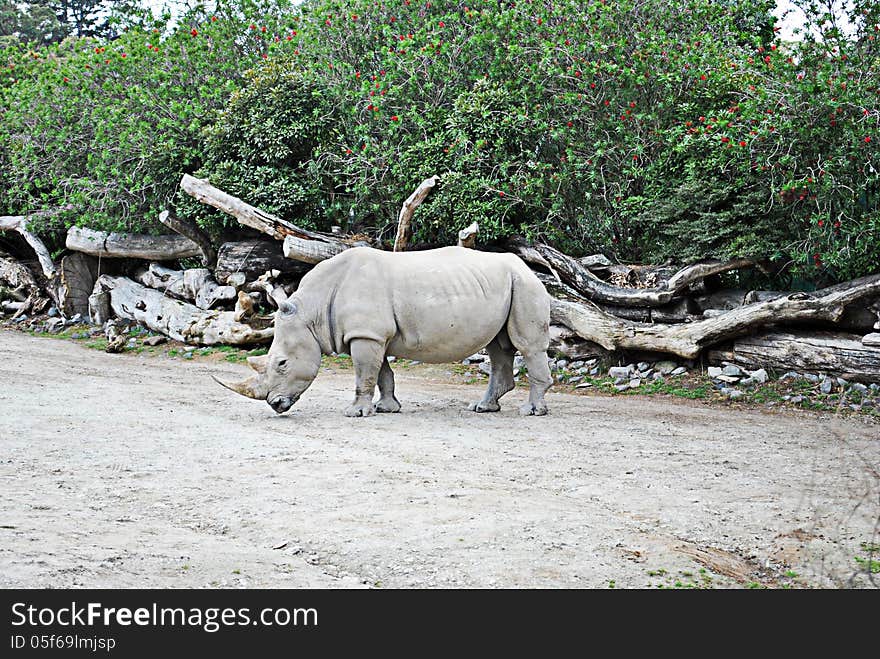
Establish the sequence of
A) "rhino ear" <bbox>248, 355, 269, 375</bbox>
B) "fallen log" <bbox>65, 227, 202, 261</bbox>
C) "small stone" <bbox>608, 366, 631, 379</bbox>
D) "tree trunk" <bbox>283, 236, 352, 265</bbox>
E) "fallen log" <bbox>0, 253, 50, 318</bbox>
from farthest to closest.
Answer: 1. "fallen log" <bbox>0, 253, 50, 318</bbox>
2. "fallen log" <bbox>65, 227, 202, 261</bbox>
3. "tree trunk" <bbox>283, 236, 352, 265</bbox>
4. "small stone" <bbox>608, 366, 631, 379</bbox>
5. "rhino ear" <bbox>248, 355, 269, 375</bbox>

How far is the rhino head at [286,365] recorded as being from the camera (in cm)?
914

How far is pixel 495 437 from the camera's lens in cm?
831

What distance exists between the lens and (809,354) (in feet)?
35.1

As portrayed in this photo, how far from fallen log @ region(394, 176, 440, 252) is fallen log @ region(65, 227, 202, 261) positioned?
479 centimetres

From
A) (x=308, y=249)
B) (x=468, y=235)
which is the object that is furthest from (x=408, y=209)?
(x=308, y=249)

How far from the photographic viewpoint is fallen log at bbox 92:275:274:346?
1505 centimetres

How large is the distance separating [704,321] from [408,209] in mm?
4811

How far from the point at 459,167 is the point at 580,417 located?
17.9 feet

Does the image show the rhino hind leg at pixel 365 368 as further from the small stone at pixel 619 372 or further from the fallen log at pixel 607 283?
the fallen log at pixel 607 283

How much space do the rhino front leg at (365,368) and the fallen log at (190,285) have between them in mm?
7251

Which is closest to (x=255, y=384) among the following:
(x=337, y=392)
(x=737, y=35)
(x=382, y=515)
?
(x=337, y=392)

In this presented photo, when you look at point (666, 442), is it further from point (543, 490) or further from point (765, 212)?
point (765, 212)

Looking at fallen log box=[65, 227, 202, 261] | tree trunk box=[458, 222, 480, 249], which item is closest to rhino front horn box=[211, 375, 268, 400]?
tree trunk box=[458, 222, 480, 249]

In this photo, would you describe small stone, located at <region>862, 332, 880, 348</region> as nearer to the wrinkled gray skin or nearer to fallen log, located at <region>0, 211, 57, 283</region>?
the wrinkled gray skin
